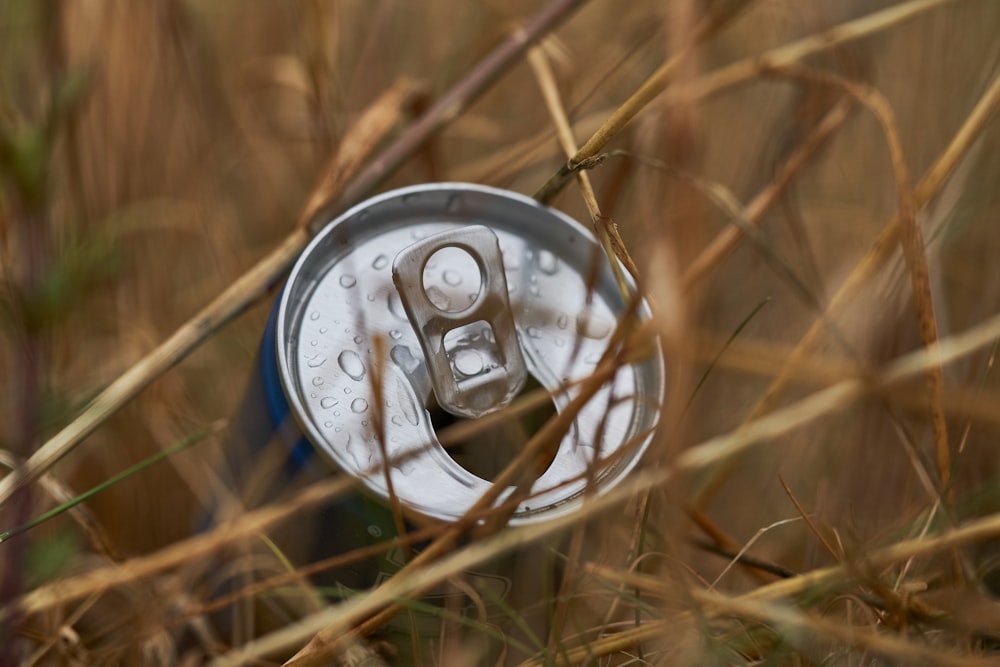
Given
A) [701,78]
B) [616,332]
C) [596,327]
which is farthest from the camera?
[701,78]

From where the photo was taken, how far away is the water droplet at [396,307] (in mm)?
606

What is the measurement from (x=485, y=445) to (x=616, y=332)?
118 mm

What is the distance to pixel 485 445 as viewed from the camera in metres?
0.60

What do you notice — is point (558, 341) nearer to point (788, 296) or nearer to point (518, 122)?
point (788, 296)

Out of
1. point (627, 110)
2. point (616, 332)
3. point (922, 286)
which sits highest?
point (627, 110)

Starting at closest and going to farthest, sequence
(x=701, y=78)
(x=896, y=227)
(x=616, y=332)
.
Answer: (x=616, y=332), (x=896, y=227), (x=701, y=78)

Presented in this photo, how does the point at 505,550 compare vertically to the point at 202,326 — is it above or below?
below

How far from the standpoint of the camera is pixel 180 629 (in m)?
0.72

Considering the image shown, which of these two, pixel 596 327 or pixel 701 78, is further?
pixel 701 78

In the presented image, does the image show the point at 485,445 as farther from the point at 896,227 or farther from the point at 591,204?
the point at 896,227

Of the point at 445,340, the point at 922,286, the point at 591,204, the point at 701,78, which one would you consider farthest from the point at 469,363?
the point at 701,78

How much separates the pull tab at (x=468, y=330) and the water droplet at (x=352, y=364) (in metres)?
0.04

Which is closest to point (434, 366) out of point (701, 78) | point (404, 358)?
point (404, 358)

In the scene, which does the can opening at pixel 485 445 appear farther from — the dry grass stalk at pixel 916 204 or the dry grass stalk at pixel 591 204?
the dry grass stalk at pixel 916 204
